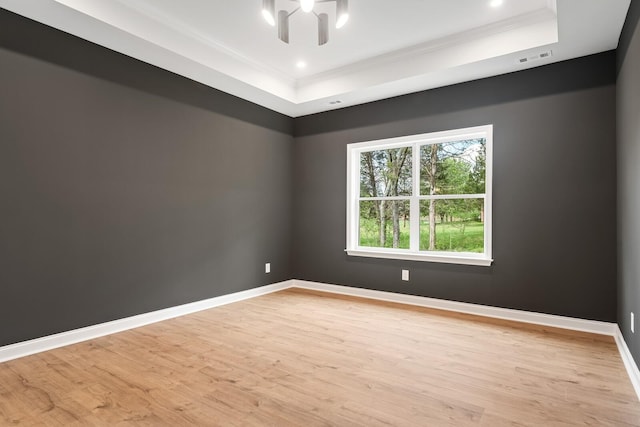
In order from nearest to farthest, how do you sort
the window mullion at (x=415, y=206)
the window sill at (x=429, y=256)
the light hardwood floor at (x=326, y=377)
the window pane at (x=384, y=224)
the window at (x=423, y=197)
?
the light hardwood floor at (x=326, y=377)
the window sill at (x=429, y=256)
the window at (x=423, y=197)
the window mullion at (x=415, y=206)
the window pane at (x=384, y=224)

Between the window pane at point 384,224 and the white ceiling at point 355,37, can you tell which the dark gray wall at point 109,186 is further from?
the window pane at point 384,224

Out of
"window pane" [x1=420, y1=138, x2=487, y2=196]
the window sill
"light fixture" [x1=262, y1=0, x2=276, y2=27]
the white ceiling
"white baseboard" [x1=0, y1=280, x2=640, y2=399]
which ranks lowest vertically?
"white baseboard" [x1=0, y1=280, x2=640, y2=399]

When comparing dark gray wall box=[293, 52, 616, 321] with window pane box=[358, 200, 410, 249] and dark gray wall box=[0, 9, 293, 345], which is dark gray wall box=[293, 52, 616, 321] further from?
dark gray wall box=[0, 9, 293, 345]

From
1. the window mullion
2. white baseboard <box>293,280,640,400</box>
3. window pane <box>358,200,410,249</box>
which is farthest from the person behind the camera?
window pane <box>358,200,410,249</box>

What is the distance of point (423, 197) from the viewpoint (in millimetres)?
4383

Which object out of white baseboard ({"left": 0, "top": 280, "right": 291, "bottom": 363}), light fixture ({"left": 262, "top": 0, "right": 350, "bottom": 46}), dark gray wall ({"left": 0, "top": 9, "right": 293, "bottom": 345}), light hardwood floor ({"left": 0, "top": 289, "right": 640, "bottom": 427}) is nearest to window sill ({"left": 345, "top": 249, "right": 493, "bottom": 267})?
light hardwood floor ({"left": 0, "top": 289, "right": 640, "bottom": 427})

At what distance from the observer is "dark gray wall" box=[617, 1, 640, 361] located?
90.3 inches

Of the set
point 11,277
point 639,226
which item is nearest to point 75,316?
point 11,277

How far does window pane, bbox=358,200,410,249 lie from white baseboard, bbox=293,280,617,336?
0.66m

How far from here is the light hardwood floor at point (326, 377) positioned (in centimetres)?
189

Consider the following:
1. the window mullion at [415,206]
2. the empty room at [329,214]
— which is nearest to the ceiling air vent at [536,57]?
the empty room at [329,214]

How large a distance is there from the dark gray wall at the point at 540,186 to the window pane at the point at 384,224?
319 millimetres

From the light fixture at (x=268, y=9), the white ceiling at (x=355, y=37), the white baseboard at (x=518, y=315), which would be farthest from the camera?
the white ceiling at (x=355, y=37)

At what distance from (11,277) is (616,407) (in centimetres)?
412
